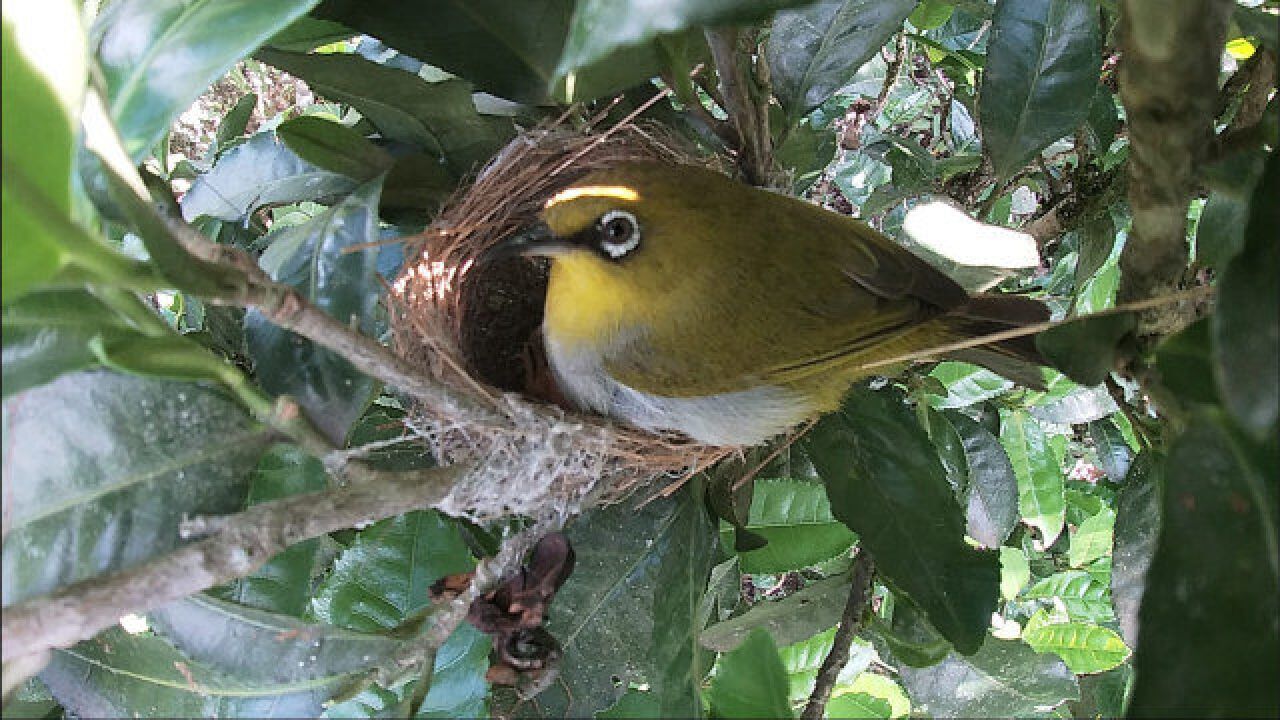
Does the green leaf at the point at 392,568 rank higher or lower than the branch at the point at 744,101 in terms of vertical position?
lower

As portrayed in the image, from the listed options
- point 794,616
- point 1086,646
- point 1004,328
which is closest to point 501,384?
point 794,616

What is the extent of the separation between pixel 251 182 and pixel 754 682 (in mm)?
1003

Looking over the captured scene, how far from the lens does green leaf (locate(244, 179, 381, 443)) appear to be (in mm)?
987

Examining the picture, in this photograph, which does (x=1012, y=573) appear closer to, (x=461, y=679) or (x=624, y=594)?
(x=624, y=594)

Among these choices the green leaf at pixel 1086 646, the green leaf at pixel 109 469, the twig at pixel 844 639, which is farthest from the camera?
the green leaf at pixel 1086 646

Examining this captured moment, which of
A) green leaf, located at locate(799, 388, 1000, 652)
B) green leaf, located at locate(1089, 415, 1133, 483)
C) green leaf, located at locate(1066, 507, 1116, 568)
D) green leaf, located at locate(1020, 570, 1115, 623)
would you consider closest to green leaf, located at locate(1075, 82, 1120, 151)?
green leaf, located at locate(799, 388, 1000, 652)

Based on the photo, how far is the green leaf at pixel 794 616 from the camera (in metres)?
1.63

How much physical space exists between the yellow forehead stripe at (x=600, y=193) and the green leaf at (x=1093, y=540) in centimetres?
188

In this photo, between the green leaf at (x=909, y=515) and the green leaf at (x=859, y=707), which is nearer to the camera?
the green leaf at (x=909, y=515)

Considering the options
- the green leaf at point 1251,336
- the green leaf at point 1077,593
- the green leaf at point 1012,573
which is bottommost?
the green leaf at point 1077,593

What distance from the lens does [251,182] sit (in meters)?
1.31

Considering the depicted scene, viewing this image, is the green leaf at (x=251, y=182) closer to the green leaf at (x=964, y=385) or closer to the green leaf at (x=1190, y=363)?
the green leaf at (x=1190, y=363)

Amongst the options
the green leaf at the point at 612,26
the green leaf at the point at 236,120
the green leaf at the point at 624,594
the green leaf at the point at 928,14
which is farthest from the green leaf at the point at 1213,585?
the green leaf at the point at 236,120

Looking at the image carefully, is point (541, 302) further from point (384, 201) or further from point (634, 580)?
point (634, 580)
